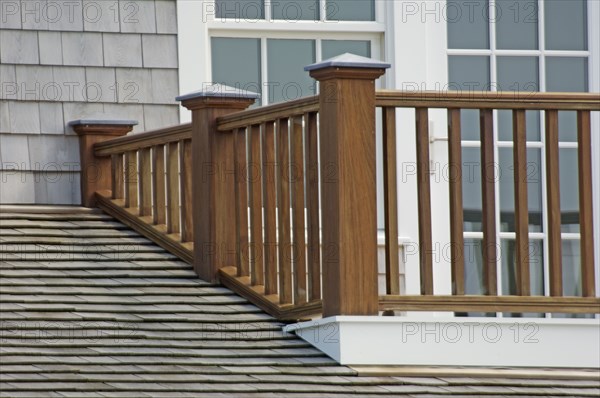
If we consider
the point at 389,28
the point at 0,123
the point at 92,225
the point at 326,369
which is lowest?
the point at 326,369

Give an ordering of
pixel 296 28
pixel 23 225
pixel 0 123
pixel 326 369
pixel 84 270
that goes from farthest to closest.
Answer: pixel 296 28 → pixel 0 123 → pixel 23 225 → pixel 84 270 → pixel 326 369

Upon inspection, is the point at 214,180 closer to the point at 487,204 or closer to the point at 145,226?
the point at 145,226

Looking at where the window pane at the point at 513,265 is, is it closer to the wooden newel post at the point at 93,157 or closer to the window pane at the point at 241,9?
the window pane at the point at 241,9

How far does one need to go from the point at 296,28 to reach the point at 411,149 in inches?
33.1

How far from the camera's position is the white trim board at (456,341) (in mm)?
4801

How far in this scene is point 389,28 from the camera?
688 cm

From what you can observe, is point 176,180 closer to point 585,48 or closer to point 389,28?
point 389,28

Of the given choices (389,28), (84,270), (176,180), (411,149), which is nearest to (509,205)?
(411,149)

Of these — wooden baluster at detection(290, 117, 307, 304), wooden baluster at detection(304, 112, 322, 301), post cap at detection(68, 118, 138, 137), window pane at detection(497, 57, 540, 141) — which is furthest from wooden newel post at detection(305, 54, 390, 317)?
window pane at detection(497, 57, 540, 141)

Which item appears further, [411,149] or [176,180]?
[411,149]

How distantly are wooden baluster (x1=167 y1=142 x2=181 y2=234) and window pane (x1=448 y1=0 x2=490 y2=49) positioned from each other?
1798 millimetres

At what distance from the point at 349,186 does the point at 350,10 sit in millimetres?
2247

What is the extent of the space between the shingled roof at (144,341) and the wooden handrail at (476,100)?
96 centimetres

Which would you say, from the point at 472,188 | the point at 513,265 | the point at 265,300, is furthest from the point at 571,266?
the point at 265,300
